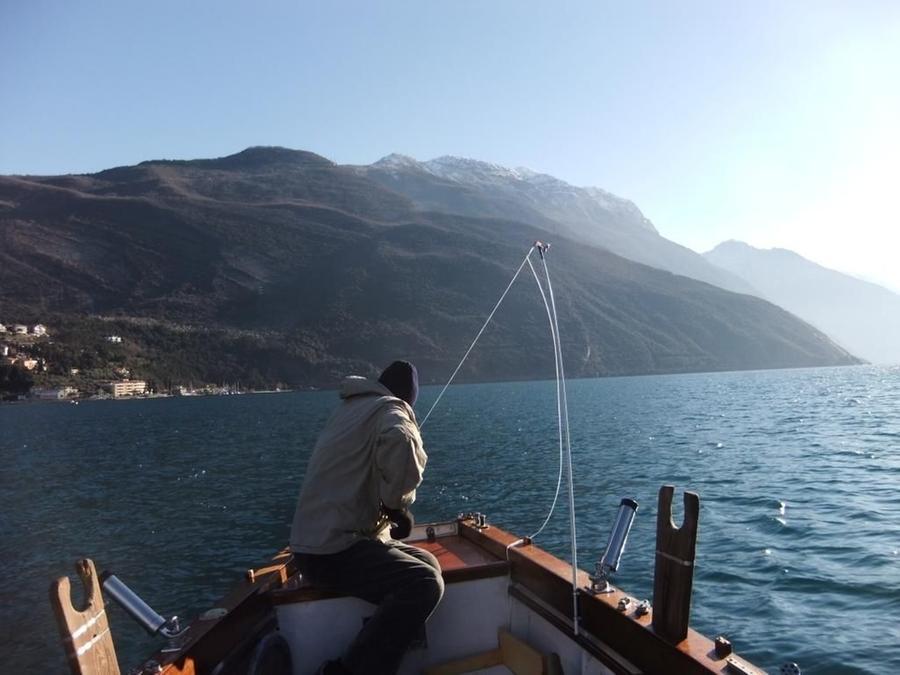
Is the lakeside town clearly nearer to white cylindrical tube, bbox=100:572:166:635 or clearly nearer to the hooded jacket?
white cylindrical tube, bbox=100:572:166:635

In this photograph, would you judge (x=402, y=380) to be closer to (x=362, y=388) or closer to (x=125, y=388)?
(x=362, y=388)

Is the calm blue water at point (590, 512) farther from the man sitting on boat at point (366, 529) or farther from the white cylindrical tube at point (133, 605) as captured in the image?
the white cylindrical tube at point (133, 605)

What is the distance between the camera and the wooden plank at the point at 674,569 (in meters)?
3.21

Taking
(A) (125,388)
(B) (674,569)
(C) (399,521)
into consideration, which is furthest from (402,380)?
(A) (125,388)

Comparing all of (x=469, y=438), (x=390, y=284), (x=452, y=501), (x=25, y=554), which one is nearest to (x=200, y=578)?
(x=25, y=554)

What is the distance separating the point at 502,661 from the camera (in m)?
4.79

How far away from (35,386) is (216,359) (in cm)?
3999

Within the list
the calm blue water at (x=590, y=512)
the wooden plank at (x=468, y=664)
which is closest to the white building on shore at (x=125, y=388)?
the calm blue water at (x=590, y=512)

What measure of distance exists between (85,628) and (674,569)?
2.95 meters

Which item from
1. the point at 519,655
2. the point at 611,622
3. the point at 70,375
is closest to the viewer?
the point at 611,622

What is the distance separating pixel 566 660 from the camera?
4238 mm

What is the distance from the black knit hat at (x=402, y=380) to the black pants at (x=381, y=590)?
101 centimetres

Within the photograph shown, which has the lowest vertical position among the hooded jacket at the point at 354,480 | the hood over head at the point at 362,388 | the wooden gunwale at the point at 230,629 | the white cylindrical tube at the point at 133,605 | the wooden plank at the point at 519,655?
the wooden plank at the point at 519,655

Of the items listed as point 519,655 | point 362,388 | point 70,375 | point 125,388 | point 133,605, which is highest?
point 362,388
